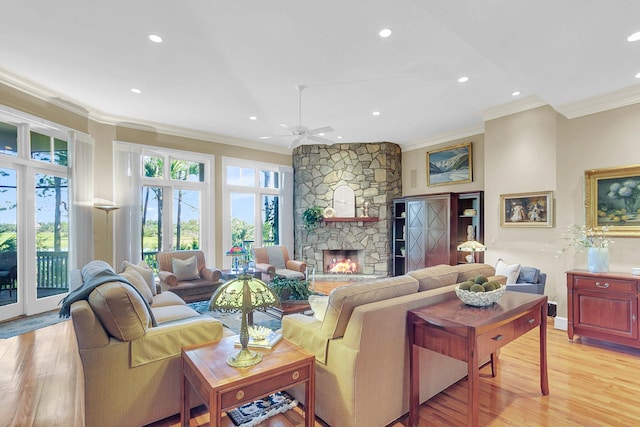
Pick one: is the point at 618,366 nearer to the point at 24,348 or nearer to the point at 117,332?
the point at 117,332

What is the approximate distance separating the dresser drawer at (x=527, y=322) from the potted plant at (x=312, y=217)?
5.09 metres

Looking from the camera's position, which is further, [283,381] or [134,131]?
[134,131]

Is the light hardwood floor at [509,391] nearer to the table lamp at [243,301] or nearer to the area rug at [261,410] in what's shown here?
the area rug at [261,410]

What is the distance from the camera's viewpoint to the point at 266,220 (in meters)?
7.58

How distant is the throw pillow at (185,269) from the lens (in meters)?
4.96

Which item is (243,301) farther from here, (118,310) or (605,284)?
(605,284)

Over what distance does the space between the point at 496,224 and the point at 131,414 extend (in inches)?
201

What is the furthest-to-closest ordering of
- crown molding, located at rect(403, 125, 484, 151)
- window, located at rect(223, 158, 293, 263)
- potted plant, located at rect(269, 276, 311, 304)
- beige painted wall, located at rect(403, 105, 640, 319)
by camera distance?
window, located at rect(223, 158, 293, 263) < crown molding, located at rect(403, 125, 484, 151) < potted plant, located at rect(269, 276, 311, 304) < beige painted wall, located at rect(403, 105, 640, 319)

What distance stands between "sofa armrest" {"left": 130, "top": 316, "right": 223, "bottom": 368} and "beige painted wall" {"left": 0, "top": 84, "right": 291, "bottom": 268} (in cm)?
409

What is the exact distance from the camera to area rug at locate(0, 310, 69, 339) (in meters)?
3.95

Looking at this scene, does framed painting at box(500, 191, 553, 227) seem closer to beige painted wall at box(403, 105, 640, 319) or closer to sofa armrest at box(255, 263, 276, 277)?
beige painted wall at box(403, 105, 640, 319)

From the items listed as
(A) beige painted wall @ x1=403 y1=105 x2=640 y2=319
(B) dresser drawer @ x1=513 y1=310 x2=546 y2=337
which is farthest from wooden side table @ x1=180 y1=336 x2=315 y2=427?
(A) beige painted wall @ x1=403 y1=105 x2=640 y2=319

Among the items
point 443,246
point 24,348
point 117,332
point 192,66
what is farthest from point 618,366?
point 24,348

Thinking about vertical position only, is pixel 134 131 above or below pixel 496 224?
above
